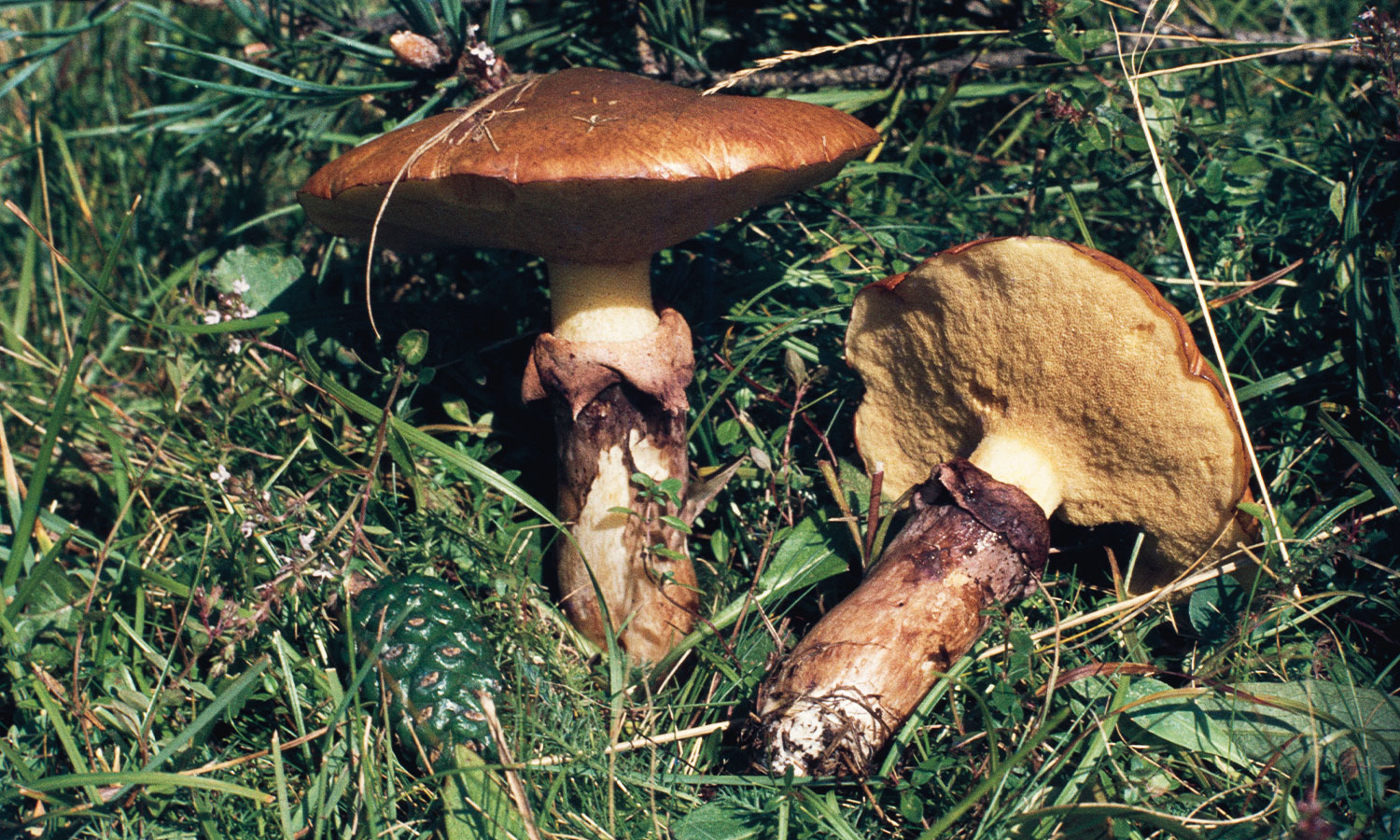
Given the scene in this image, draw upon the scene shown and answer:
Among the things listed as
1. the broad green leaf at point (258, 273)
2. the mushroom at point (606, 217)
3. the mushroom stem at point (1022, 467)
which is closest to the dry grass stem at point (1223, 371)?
the mushroom stem at point (1022, 467)

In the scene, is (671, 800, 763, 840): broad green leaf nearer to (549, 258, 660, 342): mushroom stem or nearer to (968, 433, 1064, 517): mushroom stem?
(968, 433, 1064, 517): mushroom stem

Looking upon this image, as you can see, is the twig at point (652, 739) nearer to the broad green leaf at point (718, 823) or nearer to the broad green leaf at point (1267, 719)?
the broad green leaf at point (718, 823)

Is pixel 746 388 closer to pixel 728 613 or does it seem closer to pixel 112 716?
pixel 728 613

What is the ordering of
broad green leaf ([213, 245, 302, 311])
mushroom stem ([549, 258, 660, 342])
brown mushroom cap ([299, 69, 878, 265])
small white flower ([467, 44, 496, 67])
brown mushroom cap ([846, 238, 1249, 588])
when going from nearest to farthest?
1. brown mushroom cap ([299, 69, 878, 265])
2. brown mushroom cap ([846, 238, 1249, 588])
3. mushroom stem ([549, 258, 660, 342])
4. small white flower ([467, 44, 496, 67])
5. broad green leaf ([213, 245, 302, 311])

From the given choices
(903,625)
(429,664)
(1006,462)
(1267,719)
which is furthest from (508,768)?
(1267,719)

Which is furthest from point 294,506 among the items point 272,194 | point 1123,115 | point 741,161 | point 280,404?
point 1123,115

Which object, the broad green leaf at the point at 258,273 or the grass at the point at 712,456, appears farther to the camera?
the broad green leaf at the point at 258,273

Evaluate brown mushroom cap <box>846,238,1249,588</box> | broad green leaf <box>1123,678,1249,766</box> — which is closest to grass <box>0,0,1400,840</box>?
broad green leaf <box>1123,678,1249,766</box>
